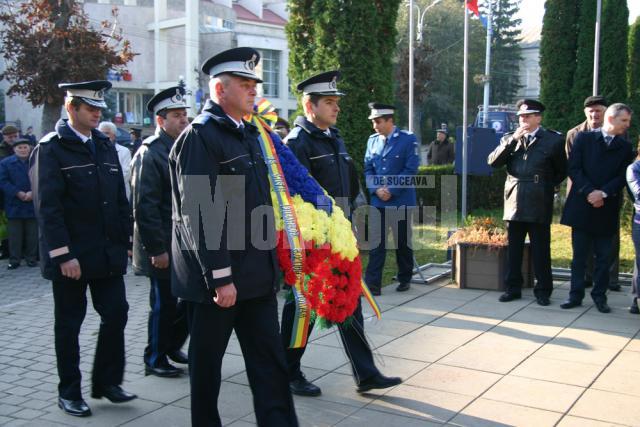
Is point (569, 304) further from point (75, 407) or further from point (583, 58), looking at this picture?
point (583, 58)

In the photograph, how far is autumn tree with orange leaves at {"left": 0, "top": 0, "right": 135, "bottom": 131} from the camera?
13.8 meters

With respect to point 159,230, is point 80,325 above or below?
below

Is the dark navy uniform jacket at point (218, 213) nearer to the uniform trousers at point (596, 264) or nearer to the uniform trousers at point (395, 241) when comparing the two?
the uniform trousers at point (395, 241)

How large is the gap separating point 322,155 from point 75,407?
2.42 m

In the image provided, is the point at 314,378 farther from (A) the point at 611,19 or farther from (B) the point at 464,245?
(A) the point at 611,19

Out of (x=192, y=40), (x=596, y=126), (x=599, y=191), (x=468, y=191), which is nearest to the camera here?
(x=599, y=191)

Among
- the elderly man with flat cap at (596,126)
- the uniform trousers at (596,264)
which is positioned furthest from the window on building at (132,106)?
the uniform trousers at (596,264)

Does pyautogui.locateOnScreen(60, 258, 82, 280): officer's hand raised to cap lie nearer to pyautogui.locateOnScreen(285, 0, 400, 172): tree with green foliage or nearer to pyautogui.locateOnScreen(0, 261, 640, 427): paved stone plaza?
pyautogui.locateOnScreen(0, 261, 640, 427): paved stone plaza

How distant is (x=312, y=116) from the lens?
525 cm

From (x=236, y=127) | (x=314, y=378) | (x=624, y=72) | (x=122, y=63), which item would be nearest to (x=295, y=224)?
(x=236, y=127)

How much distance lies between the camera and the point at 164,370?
17.4 feet

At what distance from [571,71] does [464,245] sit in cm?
1194

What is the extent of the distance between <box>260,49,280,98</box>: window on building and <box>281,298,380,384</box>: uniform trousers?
139ft

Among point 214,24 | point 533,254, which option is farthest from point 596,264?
point 214,24
